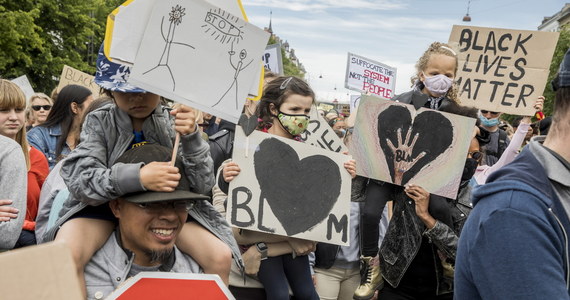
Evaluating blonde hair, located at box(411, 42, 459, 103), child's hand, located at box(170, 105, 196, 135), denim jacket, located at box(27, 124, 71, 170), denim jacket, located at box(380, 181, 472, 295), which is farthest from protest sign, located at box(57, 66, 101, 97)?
child's hand, located at box(170, 105, 196, 135)

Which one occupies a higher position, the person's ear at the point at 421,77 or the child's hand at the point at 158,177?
the person's ear at the point at 421,77

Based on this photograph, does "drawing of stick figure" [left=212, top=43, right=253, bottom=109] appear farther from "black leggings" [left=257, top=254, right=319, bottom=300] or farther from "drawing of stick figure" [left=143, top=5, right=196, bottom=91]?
"black leggings" [left=257, top=254, right=319, bottom=300]

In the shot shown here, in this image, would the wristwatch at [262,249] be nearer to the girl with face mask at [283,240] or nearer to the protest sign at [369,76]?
the girl with face mask at [283,240]

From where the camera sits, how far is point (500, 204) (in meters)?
1.53

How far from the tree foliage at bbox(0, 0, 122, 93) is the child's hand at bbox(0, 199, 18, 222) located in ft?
68.1

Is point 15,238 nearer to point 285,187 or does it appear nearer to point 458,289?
point 285,187

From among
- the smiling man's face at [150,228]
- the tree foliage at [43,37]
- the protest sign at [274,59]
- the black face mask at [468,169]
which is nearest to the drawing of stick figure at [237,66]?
the smiling man's face at [150,228]

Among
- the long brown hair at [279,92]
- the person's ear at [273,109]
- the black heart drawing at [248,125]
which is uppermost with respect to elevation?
the long brown hair at [279,92]

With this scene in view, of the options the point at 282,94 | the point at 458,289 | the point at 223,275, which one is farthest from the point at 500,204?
the point at 282,94

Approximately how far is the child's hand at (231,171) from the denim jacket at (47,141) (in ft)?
8.70

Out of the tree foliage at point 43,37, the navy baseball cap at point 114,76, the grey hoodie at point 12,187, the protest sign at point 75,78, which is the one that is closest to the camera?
the navy baseball cap at point 114,76

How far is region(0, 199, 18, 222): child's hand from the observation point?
3.00 meters

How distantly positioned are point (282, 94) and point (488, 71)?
8.78 ft

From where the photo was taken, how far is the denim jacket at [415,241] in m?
3.24
